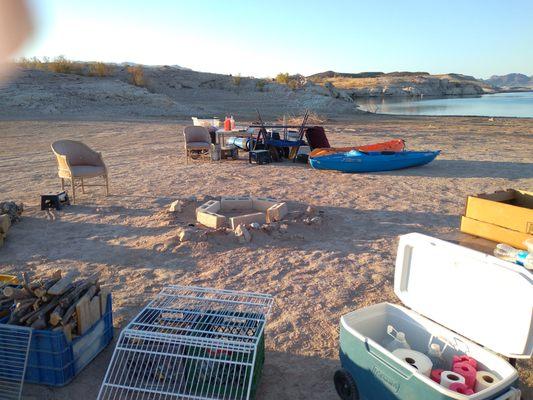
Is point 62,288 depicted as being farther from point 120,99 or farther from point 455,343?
point 120,99

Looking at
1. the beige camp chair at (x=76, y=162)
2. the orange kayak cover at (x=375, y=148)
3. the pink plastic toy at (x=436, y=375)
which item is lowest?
the pink plastic toy at (x=436, y=375)

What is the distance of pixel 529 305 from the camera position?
260 cm

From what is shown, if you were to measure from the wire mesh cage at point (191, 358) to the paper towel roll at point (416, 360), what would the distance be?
0.99 meters

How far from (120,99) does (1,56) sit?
96.9 feet

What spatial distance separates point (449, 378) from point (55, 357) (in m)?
2.77

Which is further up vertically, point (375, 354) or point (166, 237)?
Result: point (375, 354)

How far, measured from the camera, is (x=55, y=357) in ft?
10.7

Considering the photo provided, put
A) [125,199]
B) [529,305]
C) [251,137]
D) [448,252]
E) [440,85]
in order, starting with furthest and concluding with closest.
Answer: [440,85] < [251,137] < [125,199] < [448,252] < [529,305]

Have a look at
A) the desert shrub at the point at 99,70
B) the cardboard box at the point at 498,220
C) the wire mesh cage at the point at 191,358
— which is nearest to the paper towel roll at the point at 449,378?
the wire mesh cage at the point at 191,358

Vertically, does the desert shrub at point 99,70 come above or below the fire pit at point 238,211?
above

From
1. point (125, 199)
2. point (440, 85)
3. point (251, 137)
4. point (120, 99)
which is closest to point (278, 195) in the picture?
point (125, 199)

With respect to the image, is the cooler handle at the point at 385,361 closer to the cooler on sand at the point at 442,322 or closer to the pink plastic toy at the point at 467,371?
the cooler on sand at the point at 442,322

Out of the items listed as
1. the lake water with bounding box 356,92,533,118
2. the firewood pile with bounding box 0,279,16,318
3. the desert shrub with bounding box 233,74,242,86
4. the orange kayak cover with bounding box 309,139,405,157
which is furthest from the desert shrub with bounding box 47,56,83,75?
the firewood pile with bounding box 0,279,16,318

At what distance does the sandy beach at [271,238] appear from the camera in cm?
391
